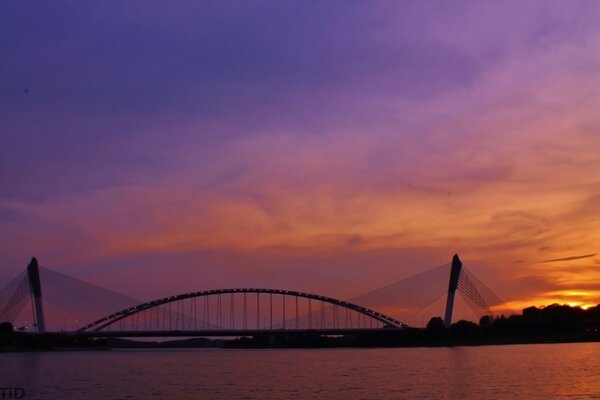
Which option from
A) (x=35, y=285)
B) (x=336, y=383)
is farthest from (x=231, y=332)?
(x=336, y=383)

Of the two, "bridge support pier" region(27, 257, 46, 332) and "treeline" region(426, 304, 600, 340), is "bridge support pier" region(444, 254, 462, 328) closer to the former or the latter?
"treeline" region(426, 304, 600, 340)

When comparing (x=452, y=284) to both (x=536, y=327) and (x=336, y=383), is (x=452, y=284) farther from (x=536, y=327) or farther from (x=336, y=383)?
(x=336, y=383)

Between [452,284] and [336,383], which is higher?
[452,284]

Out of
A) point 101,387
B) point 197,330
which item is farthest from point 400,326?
point 101,387

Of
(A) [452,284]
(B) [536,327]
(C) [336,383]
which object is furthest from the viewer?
(B) [536,327]

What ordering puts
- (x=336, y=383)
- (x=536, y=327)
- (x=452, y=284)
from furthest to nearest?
1. (x=536, y=327)
2. (x=452, y=284)
3. (x=336, y=383)

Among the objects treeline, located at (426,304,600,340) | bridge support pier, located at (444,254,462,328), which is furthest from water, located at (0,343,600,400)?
treeline, located at (426,304,600,340)

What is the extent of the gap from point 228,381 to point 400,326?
2566 inches

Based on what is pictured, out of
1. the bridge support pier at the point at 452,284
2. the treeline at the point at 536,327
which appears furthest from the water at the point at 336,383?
A: the treeline at the point at 536,327

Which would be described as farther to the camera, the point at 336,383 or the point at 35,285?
the point at 35,285

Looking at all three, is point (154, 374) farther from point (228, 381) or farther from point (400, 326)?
point (400, 326)

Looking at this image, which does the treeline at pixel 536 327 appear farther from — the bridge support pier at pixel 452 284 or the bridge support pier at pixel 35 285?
the bridge support pier at pixel 35 285

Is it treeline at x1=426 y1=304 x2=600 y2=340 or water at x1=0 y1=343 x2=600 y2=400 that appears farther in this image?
treeline at x1=426 y1=304 x2=600 y2=340

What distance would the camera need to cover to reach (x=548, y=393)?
103 ft
